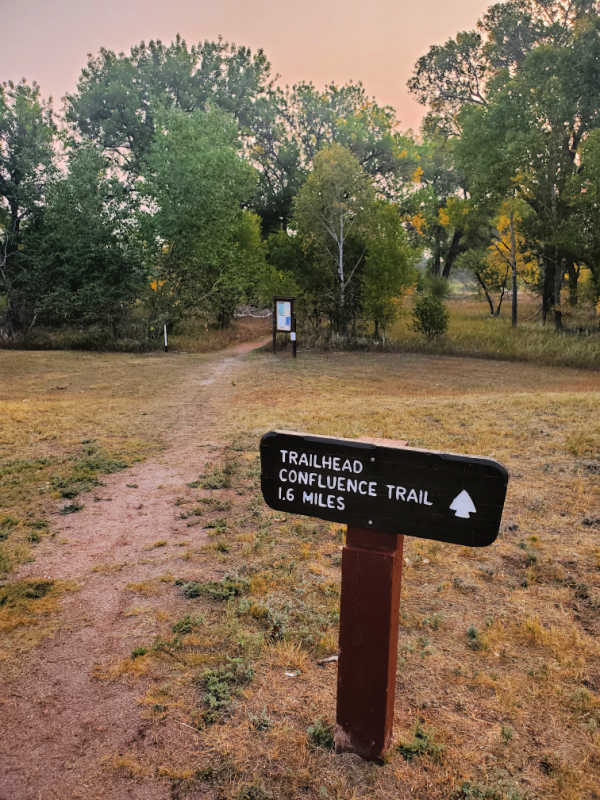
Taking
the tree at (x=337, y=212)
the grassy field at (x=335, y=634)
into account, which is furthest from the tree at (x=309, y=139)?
the grassy field at (x=335, y=634)

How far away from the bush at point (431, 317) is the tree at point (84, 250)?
435 inches

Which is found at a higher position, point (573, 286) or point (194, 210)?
point (194, 210)

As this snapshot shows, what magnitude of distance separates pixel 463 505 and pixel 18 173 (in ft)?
87.6

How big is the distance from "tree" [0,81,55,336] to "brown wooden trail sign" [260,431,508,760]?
2466cm

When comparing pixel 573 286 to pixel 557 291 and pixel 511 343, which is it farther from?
pixel 511 343

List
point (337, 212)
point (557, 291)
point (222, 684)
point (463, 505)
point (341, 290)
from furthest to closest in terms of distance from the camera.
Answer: point (557, 291) < point (341, 290) < point (337, 212) < point (222, 684) < point (463, 505)

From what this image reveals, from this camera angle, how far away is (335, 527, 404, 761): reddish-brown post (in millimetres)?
2254

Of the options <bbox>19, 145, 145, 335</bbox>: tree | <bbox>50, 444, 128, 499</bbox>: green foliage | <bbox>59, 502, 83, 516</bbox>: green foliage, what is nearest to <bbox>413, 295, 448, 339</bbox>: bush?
<bbox>19, 145, 145, 335</bbox>: tree

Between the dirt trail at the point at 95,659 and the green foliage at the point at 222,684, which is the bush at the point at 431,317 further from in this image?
the green foliage at the point at 222,684

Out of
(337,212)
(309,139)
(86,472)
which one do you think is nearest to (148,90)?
(309,139)

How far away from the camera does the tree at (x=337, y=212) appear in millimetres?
21047

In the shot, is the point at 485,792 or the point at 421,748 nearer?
the point at 485,792

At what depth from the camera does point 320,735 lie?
264 centimetres

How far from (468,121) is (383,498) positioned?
23879 millimetres
